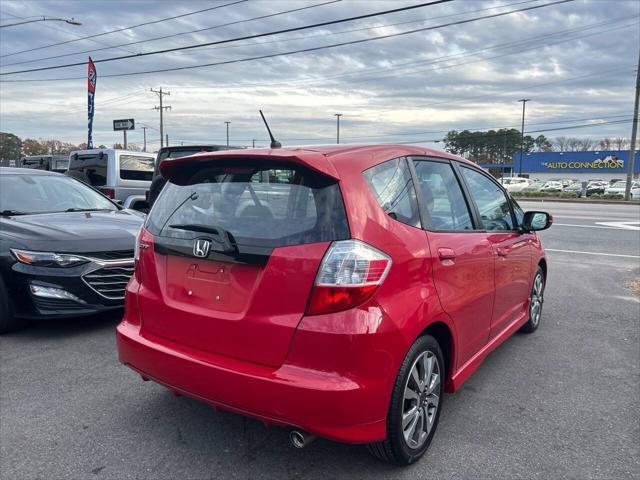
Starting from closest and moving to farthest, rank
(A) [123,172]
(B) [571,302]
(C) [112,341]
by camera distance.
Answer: (C) [112,341], (B) [571,302], (A) [123,172]

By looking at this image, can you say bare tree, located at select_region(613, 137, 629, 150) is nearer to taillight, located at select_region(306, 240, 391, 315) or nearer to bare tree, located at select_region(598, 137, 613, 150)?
bare tree, located at select_region(598, 137, 613, 150)

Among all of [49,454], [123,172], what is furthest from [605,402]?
[123,172]

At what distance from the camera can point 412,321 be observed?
8.43 ft

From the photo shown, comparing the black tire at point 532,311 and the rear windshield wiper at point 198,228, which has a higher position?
the rear windshield wiper at point 198,228

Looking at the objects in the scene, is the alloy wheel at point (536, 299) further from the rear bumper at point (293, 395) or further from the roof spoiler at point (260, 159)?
the roof spoiler at point (260, 159)

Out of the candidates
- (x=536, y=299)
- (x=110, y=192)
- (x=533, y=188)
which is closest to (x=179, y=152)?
(x=110, y=192)

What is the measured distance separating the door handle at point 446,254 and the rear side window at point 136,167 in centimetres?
1002

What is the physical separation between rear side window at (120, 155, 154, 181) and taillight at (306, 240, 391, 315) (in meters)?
10.2

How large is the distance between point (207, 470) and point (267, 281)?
1.15m

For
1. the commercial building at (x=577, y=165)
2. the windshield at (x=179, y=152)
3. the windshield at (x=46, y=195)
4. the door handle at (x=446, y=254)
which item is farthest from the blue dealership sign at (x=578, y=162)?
the door handle at (x=446, y=254)

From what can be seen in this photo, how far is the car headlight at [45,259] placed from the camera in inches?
187

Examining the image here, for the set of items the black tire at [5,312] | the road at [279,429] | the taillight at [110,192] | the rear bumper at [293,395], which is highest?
the taillight at [110,192]

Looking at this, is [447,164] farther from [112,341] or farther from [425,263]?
[112,341]

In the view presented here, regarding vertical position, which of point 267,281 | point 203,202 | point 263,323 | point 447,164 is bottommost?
point 263,323
